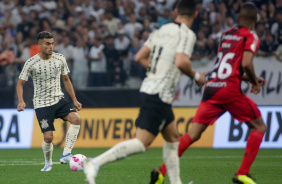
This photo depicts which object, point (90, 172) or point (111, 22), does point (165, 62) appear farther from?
point (111, 22)

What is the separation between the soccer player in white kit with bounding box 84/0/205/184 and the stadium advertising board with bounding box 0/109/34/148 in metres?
9.62

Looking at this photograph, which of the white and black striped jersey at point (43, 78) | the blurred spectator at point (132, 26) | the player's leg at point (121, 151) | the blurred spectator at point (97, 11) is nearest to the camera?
the player's leg at point (121, 151)

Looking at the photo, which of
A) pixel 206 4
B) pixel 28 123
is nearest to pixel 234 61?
pixel 28 123

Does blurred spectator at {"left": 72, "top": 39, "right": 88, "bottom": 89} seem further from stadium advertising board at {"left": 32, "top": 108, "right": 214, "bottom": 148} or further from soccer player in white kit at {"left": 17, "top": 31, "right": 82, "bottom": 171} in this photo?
soccer player in white kit at {"left": 17, "top": 31, "right": 82, "bottom": 171}

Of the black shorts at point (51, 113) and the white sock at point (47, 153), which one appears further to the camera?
the black shorts at point (51, 113)

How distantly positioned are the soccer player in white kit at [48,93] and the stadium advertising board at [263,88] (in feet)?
20.7

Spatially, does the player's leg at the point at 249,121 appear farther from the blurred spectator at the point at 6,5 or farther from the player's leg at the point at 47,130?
the blurred spectator at the point at 6,5

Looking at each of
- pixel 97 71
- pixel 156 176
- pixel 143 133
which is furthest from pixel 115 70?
pixel 143 133

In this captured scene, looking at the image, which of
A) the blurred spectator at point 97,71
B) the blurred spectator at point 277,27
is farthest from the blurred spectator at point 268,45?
the blurred spectator at point 97,71

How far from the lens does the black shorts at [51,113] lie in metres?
9.92

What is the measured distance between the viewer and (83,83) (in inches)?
643

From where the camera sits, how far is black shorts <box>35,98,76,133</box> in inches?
391

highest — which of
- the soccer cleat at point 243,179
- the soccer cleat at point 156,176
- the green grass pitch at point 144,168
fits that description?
the soccer cleat at point 156,176

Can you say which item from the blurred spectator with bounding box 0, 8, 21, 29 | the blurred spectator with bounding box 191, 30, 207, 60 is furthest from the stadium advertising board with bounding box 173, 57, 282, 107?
the blurred spectator with bounding box 0, 8, 21, 29
